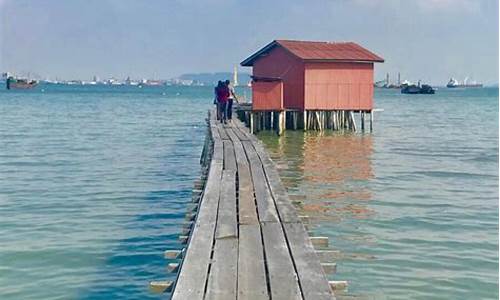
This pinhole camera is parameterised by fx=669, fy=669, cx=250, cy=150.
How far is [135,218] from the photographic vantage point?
12.7m

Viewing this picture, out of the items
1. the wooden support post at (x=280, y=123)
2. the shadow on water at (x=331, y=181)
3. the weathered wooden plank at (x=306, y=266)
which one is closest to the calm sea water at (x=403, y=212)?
the shadow on water at (x=331, y=181)

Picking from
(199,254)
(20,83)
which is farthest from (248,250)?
(20,83)

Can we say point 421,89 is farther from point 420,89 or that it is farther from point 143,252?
point 143,252

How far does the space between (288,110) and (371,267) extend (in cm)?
2434

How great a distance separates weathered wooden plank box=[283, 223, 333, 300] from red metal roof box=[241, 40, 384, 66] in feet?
86.3

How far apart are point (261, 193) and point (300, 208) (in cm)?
441

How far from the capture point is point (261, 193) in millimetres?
9008

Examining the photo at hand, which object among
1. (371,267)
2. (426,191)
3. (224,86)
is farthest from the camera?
(224,86)

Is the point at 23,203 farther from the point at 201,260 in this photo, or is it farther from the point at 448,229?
the point at 201,260

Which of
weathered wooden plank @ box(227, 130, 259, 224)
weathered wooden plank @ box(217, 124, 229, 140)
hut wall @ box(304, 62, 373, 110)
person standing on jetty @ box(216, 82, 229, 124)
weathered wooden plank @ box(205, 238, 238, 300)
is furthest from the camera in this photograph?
hut wall @ box(304, 62, 373, 110)

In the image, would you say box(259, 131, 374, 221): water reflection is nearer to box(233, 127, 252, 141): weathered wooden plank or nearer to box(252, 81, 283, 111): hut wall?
box(252, 81, 283, 111): hut wall

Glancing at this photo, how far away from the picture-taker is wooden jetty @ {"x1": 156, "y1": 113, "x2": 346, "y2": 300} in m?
5.02

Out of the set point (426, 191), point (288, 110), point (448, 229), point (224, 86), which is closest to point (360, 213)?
point (448, 229)

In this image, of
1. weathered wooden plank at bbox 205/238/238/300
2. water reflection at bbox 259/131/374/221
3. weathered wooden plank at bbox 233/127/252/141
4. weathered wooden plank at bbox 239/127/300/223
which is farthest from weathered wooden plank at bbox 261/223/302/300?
weathered wooden plank at bbox 233/127/252/141
